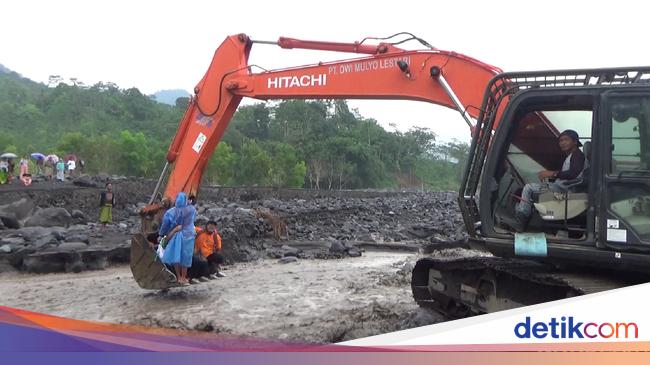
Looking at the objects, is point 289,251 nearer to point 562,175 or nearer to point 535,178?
point 535,178

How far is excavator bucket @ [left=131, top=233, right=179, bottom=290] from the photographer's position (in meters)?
7.52

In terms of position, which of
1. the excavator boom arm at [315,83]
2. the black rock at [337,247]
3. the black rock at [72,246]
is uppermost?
the excavator boom arm at [315,83]

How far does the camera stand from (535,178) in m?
4.66

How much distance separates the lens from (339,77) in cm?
698

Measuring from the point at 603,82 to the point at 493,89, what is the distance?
29.2 inches

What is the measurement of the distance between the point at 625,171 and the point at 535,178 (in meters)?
1.13

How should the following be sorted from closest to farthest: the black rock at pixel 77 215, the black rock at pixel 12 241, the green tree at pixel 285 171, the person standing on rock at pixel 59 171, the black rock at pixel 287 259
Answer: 1. the black rock at pixel 12 241
2. the black rock at pixel 287 259
3. the black rock at pixel 77 215
4. the person standing on rock at pixel 59 171
5. the green tree at pixel 285 171

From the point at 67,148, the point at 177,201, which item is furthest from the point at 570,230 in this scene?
the point at 67,148

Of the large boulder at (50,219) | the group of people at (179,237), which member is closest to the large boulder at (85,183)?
the large boulder at (50,219)

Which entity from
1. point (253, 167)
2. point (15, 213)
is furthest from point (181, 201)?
point (253, 167)

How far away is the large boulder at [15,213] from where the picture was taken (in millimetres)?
14281

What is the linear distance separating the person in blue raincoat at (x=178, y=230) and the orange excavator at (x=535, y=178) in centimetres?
320

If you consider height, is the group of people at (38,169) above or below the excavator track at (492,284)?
above

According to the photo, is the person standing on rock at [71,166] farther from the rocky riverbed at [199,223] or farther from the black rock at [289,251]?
the black rock at [289,251]
